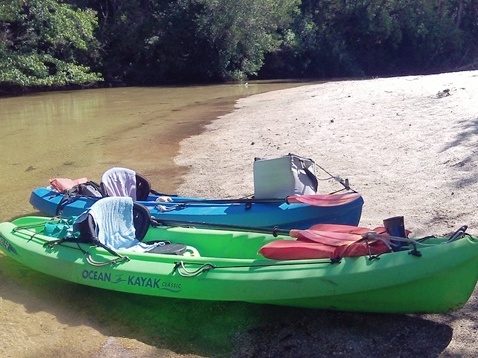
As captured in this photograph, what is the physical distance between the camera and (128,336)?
3967 millimetres

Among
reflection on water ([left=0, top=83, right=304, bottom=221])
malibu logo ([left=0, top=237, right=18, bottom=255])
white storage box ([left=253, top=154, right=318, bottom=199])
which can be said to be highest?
white storage box ([left=253, top=154, right=318, bottom=199])

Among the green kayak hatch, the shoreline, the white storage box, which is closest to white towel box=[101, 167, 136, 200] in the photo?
the green kayak hatch

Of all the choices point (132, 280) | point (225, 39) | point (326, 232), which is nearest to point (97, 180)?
point (132, 280)

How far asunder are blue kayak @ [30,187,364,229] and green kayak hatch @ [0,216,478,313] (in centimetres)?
50

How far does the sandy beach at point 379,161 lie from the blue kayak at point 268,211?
52 cm

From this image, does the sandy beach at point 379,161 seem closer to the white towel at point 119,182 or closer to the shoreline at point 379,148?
the shoreline at point 379,148

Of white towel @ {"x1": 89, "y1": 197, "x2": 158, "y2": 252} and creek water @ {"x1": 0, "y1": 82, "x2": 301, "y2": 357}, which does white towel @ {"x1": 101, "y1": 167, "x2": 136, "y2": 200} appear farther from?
creek water @ {"x1": 0, "y1": 82, "x2": 301, "y2": 357}

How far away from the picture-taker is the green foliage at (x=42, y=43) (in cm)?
2041

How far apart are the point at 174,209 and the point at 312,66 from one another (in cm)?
2382

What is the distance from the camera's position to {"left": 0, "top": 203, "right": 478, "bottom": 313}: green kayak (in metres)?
3.47

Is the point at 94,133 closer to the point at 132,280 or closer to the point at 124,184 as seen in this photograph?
the point at 124,184

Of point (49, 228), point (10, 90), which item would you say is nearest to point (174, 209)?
point (49, 228)

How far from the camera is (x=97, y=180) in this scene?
8219 millimetres

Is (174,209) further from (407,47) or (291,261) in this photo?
(407,47)
